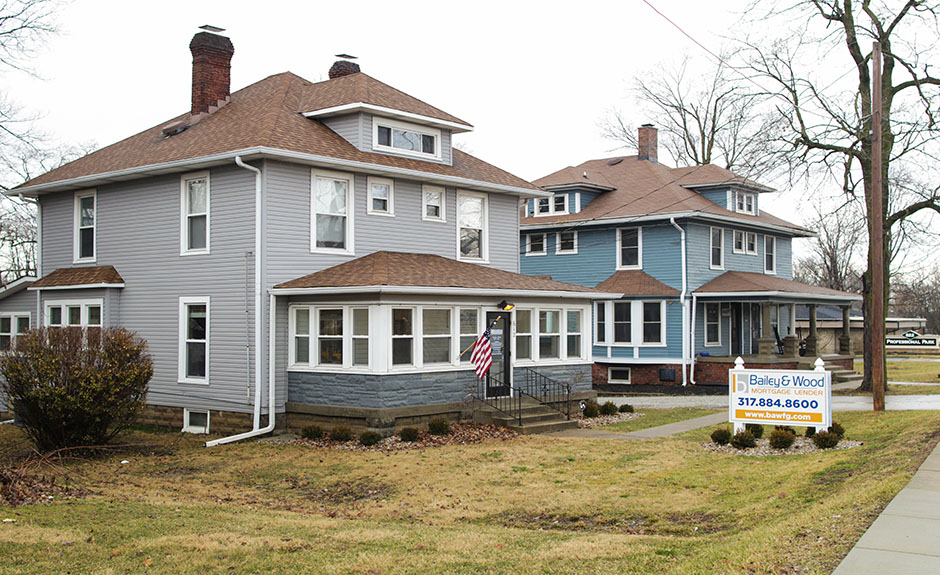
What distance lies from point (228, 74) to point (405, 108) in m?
5.51

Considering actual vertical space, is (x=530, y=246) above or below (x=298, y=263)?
above

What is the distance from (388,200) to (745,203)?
62.7 feet

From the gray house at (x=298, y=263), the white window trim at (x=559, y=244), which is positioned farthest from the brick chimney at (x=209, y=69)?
the white window trim at (x=559, y=244)

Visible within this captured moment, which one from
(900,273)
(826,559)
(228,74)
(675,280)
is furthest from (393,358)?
(900,273)

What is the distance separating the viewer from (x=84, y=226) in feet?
74.2

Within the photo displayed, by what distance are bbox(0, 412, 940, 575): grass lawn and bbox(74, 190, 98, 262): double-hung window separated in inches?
241

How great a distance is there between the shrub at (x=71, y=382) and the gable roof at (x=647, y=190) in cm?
1996

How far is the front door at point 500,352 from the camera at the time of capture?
67.9 ft

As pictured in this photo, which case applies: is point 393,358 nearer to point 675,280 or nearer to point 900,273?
point 675,280

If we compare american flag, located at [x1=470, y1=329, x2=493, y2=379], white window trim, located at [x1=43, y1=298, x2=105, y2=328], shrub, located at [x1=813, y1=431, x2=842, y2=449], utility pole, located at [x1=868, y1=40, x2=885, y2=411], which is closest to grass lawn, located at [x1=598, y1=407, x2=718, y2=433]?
american flag, located at [x1=470, y1=329, x2=493, y2=379]

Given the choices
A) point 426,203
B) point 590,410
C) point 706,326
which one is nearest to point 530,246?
point 706,326

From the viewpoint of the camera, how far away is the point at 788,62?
1088 inches

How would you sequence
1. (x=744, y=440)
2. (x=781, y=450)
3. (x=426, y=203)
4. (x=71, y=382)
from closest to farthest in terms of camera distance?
1. (x=781, y=450)
2. (x=744, y=440)
3. (x=71, y=382)
4. (x=426, y=203)

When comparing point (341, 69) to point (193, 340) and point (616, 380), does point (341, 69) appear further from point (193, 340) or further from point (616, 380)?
point (616, 380)
